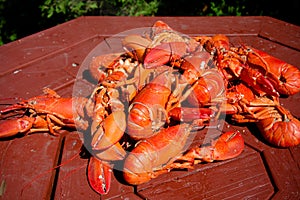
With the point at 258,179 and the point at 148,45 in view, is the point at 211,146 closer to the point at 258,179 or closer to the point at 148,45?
the point at 258,179

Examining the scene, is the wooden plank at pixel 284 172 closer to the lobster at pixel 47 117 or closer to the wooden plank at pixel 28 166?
the lobster at pixel 47 117

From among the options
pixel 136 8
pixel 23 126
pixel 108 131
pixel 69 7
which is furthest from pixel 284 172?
pixel 69 7

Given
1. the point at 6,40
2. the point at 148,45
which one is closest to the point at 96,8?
the point at 6,40

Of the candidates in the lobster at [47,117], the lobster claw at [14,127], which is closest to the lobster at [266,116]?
the lobster at [47,117]

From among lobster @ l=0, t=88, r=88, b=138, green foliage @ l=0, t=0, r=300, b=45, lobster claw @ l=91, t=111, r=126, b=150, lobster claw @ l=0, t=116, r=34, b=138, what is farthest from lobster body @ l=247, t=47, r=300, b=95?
green foliage @ l=0, t=0, r=300, b=45

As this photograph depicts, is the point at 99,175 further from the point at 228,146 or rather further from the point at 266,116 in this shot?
the point at 266,116

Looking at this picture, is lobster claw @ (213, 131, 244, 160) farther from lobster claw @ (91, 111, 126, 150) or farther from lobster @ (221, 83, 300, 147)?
lobster claw @ (91, 111, 126, 150)
